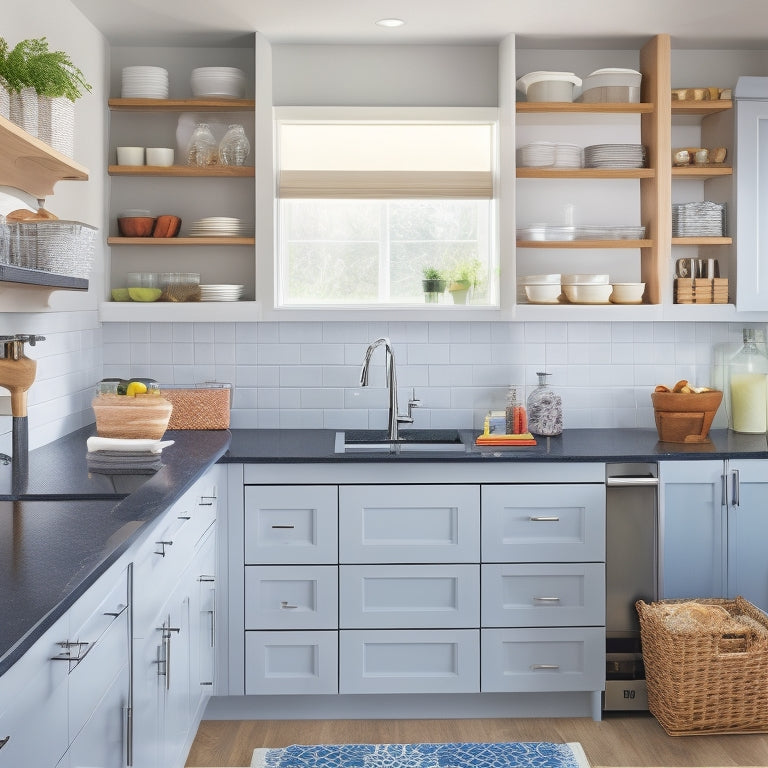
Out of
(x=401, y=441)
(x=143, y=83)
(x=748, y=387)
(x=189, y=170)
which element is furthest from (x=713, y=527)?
(x=143, y=83)

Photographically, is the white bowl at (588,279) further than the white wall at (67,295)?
Yes

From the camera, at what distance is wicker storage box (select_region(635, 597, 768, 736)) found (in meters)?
3.35

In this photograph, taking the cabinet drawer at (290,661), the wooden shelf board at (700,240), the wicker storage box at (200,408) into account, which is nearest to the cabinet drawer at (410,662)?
the cabinet drawer at (290,661)

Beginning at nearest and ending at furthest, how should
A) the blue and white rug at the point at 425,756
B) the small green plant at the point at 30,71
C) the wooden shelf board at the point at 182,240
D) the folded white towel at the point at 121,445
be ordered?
1. the small green plant at the point at 30,71
2. the folded white towel at the point at 121,445
3. the blue and white rug at the point at 425,756
4. the wooden shelf board at the point at 182,240

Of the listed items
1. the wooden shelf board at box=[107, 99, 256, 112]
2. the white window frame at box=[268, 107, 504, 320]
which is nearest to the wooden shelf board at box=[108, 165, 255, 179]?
the white window frame at box=[268, 107, 504, 320]

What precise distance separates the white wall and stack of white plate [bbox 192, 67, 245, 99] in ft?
1.28

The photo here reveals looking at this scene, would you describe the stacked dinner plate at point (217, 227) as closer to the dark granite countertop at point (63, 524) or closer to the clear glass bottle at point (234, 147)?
the clear glass bottle at point (234, 147)

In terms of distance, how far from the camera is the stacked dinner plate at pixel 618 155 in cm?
406

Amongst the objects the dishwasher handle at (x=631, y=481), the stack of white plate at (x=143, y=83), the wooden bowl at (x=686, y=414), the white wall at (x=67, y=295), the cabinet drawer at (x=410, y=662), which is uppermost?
the stack of white plate at (x=143, y=83)

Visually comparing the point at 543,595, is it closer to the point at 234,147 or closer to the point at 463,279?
the point at 463,279

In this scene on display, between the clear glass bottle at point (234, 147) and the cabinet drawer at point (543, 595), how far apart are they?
1913 millimetres

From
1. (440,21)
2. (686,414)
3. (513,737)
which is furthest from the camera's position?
(686,414)

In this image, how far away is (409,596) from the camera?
361cm

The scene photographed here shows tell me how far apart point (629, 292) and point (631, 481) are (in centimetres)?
86
